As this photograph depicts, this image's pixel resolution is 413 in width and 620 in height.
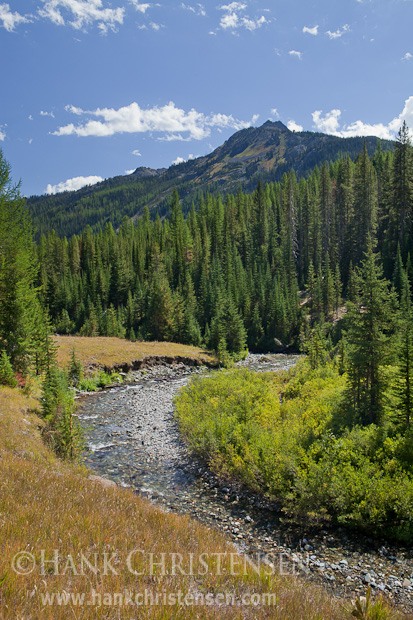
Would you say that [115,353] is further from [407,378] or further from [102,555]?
[102,555]

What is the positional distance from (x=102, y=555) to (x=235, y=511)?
794 centimetres

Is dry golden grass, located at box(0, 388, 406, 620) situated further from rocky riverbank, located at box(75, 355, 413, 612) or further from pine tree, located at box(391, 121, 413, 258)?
pine tree, located at box(391, 121, 413, 258)

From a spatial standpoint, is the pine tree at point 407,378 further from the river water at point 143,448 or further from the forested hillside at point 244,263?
the forested hillside at point 244,263

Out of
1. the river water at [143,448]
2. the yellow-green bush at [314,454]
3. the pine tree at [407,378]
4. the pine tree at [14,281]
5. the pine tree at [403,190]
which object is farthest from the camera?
the pine tree at [403,190]

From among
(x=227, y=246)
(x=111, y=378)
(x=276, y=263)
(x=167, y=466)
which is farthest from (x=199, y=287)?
(x=167, y=466)

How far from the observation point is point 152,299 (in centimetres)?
6041

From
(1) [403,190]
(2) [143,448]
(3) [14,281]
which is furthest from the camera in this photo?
(1) [403,190]

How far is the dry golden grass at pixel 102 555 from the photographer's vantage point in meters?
3.50

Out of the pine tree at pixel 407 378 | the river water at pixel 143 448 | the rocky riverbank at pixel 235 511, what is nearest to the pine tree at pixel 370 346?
the pine tree at pixel 407 378

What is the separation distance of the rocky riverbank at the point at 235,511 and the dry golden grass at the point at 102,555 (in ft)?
10.5

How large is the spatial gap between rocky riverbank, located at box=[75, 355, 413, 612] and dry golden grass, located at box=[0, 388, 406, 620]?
3.21 metres

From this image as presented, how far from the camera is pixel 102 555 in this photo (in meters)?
4.64

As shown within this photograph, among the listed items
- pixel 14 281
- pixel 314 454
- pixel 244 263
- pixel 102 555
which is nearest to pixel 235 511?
pixel 314 454

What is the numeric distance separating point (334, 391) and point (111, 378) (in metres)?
23.6
